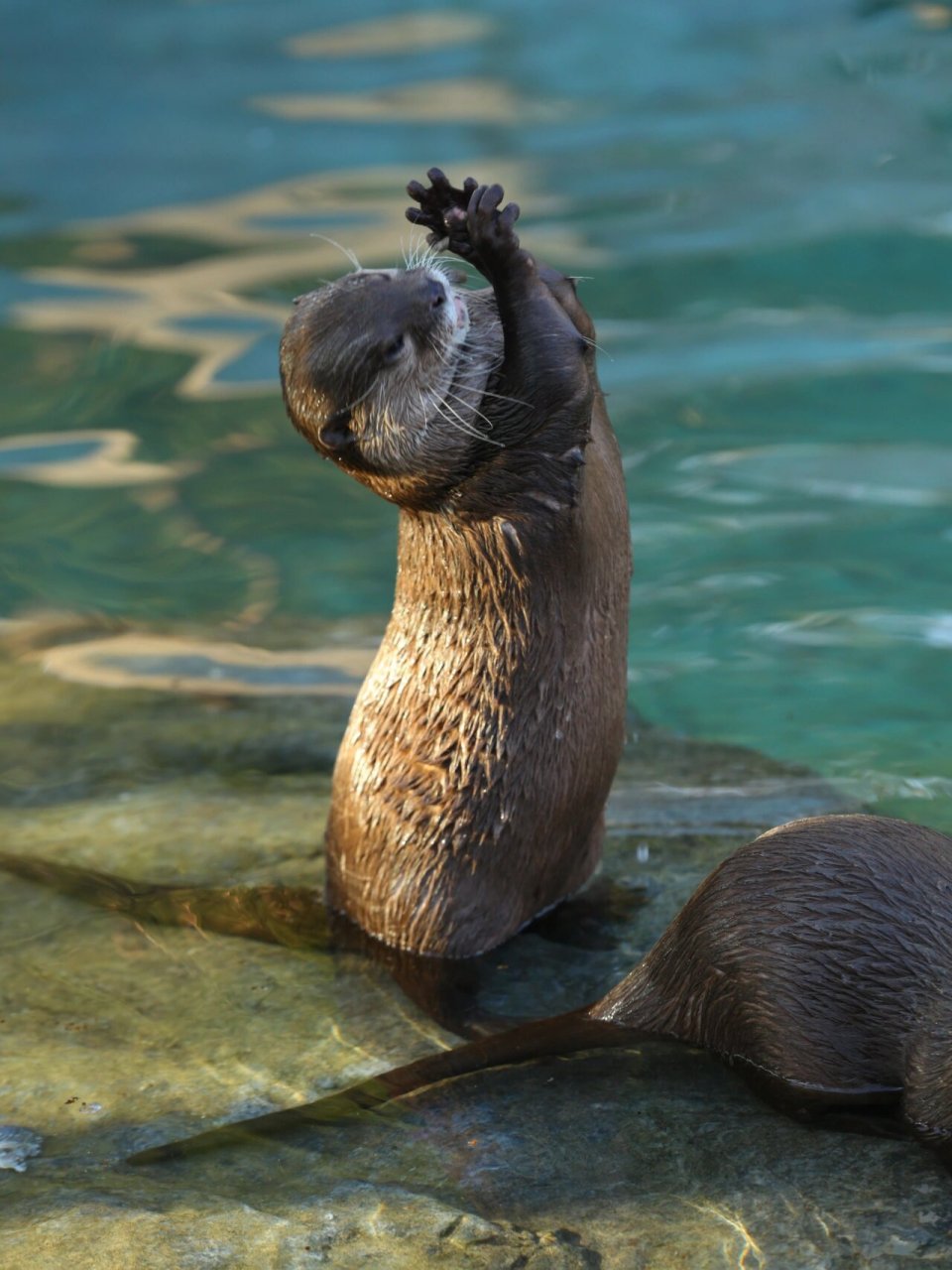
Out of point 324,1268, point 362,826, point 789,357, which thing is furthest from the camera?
point 789,357

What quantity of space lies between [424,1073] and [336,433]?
134 cm

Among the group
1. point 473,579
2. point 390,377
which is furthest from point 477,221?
point 473,579

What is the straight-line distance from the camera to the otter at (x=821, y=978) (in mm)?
3428

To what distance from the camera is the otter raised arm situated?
3967mm

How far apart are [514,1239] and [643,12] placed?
11.4 metres

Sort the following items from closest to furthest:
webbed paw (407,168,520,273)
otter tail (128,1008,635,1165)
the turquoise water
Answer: otter tail (128,1008,635,1165) < webbed paw (407,168,520,273) < the turquoise water

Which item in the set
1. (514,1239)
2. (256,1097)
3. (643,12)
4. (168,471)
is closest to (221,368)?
(168,471)

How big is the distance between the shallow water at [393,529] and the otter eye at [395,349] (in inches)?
54.7

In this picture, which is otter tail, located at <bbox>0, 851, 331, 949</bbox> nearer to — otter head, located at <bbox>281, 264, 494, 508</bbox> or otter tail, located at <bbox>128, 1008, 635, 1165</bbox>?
otter tail, located at <bbox>128, 1008, 635, 1165</bbox>

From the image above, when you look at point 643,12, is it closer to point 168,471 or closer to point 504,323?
point 168,471

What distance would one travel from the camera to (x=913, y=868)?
3551 mm

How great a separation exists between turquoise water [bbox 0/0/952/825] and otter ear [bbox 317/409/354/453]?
76.3 inches

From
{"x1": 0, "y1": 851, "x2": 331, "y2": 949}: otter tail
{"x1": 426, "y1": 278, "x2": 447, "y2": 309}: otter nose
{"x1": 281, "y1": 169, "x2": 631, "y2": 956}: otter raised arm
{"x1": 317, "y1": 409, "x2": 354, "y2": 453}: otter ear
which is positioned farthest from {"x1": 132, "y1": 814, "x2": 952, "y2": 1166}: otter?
{"x1": 426, "y1": 278, "x2": 447, "y2": 309}: otter nose

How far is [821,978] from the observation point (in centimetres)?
347
